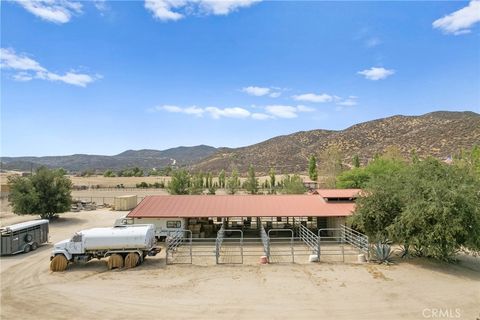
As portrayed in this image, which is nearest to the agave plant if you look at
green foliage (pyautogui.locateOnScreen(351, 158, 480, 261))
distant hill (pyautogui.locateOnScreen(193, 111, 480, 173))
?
green foliage (pyautogui.locateOnScreen(351, 158, 480, 261))

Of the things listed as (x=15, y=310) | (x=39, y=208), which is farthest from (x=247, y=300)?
(x=39, y=208)

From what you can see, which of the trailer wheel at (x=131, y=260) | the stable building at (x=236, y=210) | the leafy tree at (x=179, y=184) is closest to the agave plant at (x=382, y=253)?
the stable building at (x=236, y=210)

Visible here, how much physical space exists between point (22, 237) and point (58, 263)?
6642 millimetres

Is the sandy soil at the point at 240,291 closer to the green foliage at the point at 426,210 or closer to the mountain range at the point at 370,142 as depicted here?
the green foliage at the point at 426,210

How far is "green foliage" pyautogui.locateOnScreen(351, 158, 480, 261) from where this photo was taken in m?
18.5

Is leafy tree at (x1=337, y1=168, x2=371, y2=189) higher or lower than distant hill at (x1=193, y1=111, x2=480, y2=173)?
lower

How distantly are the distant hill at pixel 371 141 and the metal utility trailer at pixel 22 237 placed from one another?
3012 inches

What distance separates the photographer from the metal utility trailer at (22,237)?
22828 mm

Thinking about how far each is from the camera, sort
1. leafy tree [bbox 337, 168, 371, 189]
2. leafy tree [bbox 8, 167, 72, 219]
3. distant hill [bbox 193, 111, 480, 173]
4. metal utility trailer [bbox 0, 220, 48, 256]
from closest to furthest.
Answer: metal utility trailer [bbox 0, 220, 48, 256]
leafy tree [bbox 8, 167, 72, 219]
leafy tree [bbox 337, 168, 371, 189]
distant hill [bbox 193, 111, 480, 173]

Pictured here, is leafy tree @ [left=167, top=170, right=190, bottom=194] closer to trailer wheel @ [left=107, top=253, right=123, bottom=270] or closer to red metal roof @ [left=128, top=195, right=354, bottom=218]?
red metal roof @ [left=128, top=195, right=354, bottom=218]

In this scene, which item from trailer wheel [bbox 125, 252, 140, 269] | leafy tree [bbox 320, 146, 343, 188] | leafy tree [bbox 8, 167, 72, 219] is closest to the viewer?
trailer wheel [bbox 125, 252, 140, 269]

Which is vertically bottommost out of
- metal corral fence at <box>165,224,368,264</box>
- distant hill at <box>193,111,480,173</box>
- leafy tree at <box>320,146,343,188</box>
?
metal corral fence at <box>165,224,368,264</box>

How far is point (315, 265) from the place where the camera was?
19750mm

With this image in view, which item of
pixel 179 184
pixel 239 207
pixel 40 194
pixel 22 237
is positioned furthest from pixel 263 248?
pixel 179 184
